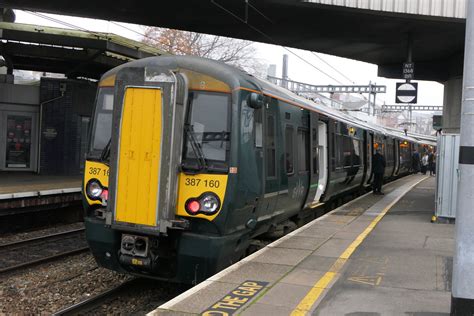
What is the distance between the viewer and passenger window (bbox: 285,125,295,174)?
8.18 meters

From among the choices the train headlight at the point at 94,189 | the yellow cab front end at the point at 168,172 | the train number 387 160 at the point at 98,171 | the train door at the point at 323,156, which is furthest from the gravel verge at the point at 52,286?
the train door at the point at 323,156

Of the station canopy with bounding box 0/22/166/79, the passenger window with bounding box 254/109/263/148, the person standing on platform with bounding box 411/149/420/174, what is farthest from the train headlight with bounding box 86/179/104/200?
A: the person standing on platform with bounding box 411/149/420/174

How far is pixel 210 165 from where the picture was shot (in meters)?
5.99

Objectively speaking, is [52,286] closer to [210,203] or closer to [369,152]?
[210,203]

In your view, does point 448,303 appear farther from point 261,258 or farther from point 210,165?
point 210,165

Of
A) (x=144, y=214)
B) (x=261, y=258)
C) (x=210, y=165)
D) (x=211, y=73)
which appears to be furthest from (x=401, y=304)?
(x=211, y=73)

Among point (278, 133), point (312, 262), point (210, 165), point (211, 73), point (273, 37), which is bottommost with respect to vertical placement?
point (312, 262)

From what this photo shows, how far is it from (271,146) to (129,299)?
307cm

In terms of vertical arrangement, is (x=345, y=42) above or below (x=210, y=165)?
above

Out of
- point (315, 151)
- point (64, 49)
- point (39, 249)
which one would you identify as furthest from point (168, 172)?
point (64, 49)

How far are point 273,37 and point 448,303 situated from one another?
38.6 feet

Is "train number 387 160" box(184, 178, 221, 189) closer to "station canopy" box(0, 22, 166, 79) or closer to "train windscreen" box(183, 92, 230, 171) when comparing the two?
"train windscreen" box(183, 92, 230, 171)

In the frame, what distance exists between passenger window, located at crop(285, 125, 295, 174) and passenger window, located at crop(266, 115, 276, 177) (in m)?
0.72

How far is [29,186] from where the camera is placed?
12891 mm
